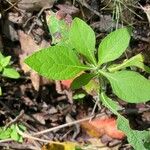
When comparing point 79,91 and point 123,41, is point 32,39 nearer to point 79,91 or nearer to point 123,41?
point 79,91

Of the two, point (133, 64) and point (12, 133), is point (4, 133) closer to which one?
point (12, 133)

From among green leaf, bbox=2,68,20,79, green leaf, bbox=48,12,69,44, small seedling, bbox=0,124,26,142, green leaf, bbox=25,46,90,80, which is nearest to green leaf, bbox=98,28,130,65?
green leaf, bbox=25,46,90,80

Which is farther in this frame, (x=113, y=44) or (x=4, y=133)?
(x=4, y=133)

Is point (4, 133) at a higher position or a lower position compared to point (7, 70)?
lower

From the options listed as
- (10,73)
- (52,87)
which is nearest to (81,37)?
(10,73)

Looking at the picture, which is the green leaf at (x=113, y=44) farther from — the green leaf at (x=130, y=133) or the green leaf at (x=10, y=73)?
the green leaf at (x=10, y=73)

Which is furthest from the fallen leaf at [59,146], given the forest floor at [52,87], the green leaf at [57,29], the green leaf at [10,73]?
the green leaf at [57,29]
